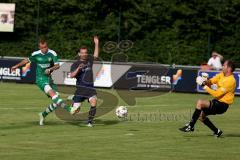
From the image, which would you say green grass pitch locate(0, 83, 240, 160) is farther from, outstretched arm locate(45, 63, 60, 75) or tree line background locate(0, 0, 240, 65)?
tree line background locate(0, 0, 240, 65)

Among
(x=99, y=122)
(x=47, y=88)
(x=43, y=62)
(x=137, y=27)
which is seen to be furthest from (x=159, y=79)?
(x=47, y=88)

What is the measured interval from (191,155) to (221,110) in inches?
129

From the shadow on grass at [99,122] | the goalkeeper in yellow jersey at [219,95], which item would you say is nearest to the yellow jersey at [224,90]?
the goalkeeper in yellow jersey at [219,95]

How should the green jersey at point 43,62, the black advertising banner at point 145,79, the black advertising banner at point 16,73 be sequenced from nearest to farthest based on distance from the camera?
1. the green jersey at point 43,62
2. the black advertising banner at point 145,79
3. the black advertising banner at point 16,73

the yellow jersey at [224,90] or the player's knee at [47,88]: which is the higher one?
the yellow jersey at [224,90]

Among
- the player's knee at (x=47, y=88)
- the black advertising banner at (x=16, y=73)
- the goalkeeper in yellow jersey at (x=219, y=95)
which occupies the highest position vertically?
the goalkeeper in yellow jersey at (x=219, y=95)

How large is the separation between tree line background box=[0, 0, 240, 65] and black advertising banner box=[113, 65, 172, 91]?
657cm

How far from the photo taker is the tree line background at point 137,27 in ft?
143

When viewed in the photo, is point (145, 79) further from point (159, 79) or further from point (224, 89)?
point (224, 89)

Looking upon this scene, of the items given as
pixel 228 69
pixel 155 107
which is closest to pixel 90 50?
pixel 155 107

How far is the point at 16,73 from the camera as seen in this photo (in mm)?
39344

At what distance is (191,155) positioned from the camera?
15.7 meters

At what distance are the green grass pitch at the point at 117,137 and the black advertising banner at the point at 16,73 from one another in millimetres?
10971

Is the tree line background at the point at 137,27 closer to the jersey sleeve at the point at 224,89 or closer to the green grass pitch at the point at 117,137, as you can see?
the green grass pitch at the point at 117,137
